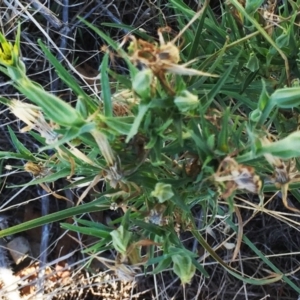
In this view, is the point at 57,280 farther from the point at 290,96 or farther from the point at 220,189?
the point at 290,96

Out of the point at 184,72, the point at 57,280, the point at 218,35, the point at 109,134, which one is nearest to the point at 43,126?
the point at 109,134

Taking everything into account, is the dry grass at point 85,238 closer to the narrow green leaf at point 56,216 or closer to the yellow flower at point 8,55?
the narrow green leaf at point 56,216

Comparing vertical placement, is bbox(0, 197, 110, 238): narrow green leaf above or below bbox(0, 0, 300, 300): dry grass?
above

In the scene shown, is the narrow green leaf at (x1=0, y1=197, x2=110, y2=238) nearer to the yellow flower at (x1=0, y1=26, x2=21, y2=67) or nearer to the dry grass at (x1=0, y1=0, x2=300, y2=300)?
the yellow flower at (x1=0, y1=26, x2=21, y2=67)

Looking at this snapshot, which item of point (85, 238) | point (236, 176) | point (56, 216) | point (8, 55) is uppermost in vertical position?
point (8, 55)

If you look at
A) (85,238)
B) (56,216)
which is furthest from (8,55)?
(85,238)

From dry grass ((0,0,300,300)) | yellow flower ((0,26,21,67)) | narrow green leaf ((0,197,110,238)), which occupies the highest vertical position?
yellow flower ((0,26,21,67))

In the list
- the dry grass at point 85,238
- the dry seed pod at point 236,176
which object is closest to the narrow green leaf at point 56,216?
the dry seed pod at point 236,176

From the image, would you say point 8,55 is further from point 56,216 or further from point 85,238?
point 85,238

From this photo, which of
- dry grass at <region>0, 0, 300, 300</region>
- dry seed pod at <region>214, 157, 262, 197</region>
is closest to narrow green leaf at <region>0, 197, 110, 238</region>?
dry seed pod at <region>214, 157, 262, 197</region>

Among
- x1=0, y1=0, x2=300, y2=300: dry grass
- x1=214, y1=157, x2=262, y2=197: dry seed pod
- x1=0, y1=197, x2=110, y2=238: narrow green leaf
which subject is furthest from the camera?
x1=0, y1=0, x2=300, y2=300: dry grass

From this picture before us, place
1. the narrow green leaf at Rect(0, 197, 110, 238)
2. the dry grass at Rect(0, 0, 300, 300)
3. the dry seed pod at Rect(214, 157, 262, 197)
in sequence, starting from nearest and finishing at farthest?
the dry seed pod at Rect(214, 157, 262, 197), the narrow green leaf at Rect(0, 197, 110, 238), the dry grass at Rect(0, 0, 300, 300)
